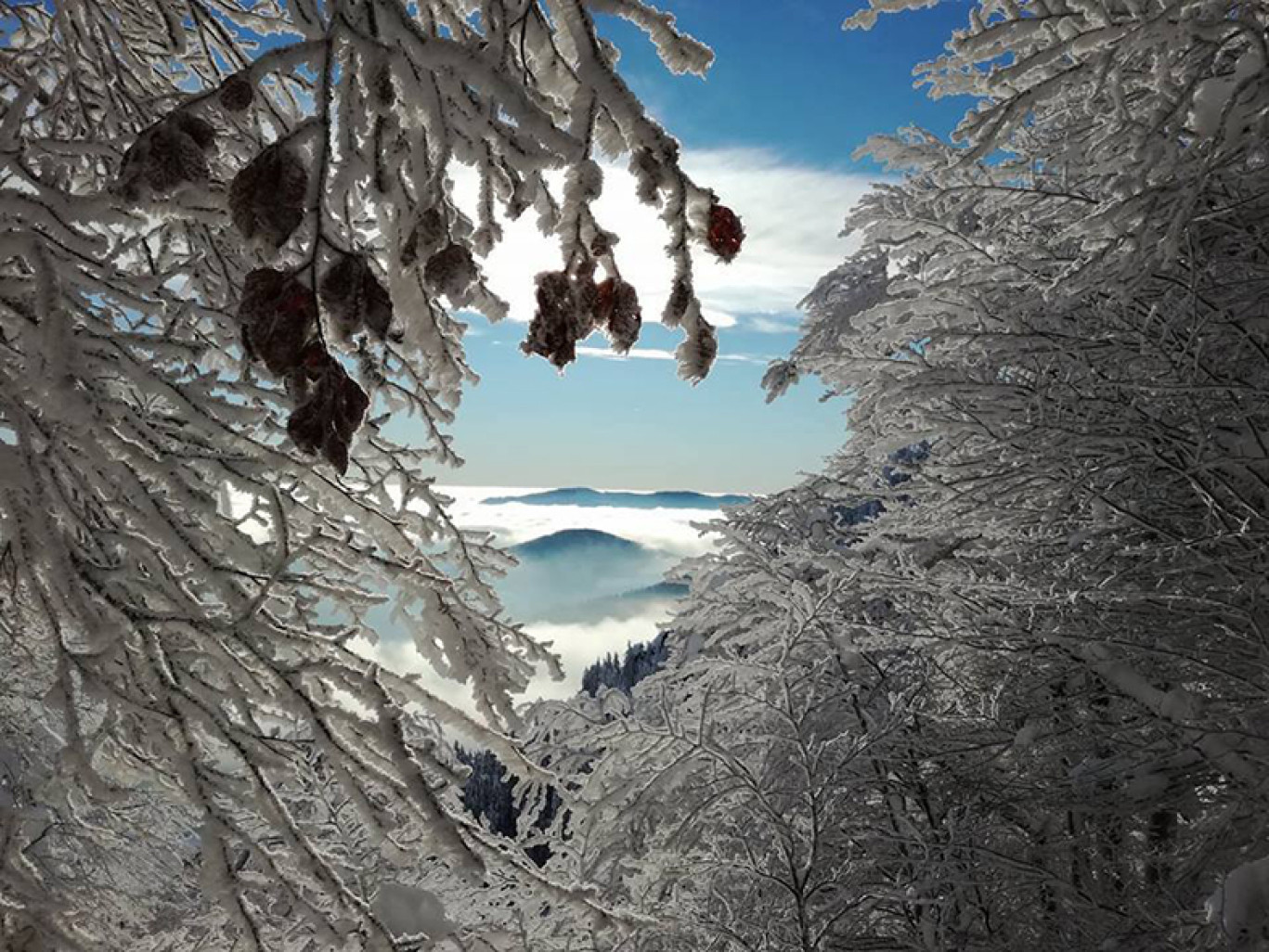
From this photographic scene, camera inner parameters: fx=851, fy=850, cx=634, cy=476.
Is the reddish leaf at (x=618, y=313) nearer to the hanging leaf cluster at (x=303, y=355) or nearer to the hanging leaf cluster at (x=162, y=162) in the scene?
the hanging leaf cluster at (x=303, y=355)

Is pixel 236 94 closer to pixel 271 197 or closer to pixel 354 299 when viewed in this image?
pixel 271 197

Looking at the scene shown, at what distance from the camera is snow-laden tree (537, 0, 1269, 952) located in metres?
4.04

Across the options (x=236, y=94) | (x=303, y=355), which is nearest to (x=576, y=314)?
(x=303, y=355)

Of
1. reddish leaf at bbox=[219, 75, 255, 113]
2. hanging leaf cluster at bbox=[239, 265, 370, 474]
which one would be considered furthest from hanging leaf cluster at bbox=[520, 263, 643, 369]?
reddish leaf at bbox=[219, 75, 255, 113]

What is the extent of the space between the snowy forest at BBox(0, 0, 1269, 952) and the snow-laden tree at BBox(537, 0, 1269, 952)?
0.04 meters

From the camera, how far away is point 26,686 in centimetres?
829

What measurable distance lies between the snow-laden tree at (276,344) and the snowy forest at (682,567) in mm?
11

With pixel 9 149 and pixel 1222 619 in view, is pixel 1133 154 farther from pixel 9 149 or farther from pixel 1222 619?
pixel 9 149

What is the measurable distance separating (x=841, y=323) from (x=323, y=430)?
11649 mm

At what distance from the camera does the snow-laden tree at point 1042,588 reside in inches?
159

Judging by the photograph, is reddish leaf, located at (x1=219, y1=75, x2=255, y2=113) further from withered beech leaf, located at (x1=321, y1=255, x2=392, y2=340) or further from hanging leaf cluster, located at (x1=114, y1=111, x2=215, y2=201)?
withered beech leaf, located at (x1=321, y1=255, x2=392, y2=340)

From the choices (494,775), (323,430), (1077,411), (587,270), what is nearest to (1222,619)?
(1077,411)

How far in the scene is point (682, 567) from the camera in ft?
22.3

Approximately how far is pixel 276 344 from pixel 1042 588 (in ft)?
16.9
